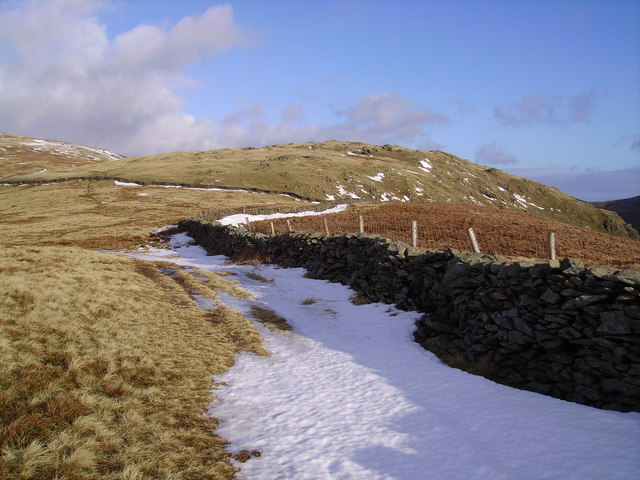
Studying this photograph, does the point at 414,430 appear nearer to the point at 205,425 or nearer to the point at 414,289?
the point at 205,425

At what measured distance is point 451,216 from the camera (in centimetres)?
2970

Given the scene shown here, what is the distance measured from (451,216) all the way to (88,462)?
2826cm

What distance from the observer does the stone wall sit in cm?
677

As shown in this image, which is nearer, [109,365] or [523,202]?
[109,365]

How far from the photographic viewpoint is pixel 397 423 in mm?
6875

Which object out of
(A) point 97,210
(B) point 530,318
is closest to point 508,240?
(B) point 530,318

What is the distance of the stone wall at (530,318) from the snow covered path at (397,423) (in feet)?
1.54

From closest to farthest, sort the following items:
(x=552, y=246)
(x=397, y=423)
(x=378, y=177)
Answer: (x=397, y=423)
(x=552, y=246)
(x=378, y=177)

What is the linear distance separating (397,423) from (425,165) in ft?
522

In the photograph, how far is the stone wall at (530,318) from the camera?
22.2ft

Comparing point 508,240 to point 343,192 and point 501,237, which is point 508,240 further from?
point 343,192

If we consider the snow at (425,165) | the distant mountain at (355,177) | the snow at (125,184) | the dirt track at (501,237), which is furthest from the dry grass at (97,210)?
the snow at (425,165)

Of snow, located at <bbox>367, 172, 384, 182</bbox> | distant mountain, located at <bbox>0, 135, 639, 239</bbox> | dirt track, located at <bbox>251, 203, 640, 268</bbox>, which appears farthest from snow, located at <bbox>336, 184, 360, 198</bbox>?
dirt track, located at <bbox>251, 203, 640, 268</bbox>

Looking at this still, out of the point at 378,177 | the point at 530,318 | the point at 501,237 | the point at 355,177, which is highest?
the point at 378,177
